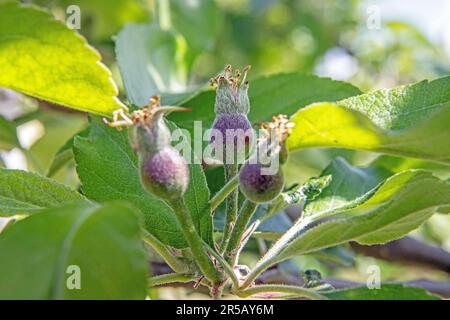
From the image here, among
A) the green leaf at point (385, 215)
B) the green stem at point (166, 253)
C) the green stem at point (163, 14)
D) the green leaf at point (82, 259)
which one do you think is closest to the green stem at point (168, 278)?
the green stem at point (166, 253)

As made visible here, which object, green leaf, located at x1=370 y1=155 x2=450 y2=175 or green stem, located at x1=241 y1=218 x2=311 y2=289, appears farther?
green leaf, located at x1=370 y1=155 x2=450 y2=175

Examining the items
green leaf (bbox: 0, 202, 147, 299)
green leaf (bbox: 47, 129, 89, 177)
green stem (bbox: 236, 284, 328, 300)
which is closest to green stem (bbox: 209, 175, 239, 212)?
green stem (bbox: 236, 284, 328, 300)

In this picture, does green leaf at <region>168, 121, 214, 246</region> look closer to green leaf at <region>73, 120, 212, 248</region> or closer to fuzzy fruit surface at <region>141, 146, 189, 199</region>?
green leaf at <region>73, 120, 212, 248</region>

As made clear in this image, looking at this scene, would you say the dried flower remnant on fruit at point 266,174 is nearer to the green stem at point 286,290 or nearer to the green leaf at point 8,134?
the green stem at point 286,290

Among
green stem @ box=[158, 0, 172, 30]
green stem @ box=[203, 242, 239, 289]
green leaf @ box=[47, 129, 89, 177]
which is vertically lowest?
green stem @ box=[203, 242, 239, 289]

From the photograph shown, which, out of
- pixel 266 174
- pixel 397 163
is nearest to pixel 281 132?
pixel 266 174
